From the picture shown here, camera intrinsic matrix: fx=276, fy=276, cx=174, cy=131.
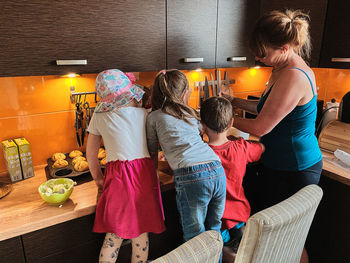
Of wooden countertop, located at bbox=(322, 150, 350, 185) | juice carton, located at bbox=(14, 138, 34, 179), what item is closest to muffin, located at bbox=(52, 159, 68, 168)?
juice carton, located at bbox=(14, 138, 34, 179)

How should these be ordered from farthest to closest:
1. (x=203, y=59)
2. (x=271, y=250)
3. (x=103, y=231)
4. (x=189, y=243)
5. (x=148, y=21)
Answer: (x=203, y=59)
(x=148, y=21)
(x=103, y=231)
(x=271, y=250)
(x=189, y=243)

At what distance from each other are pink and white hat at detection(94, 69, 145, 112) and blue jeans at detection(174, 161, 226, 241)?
389 mm

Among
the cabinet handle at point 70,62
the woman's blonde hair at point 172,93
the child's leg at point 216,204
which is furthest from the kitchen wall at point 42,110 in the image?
the child's leg at point 216,204

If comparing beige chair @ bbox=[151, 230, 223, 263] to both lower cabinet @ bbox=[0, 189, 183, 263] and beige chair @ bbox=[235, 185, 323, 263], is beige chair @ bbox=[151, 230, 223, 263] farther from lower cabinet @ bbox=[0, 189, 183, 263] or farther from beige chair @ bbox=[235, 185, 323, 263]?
lower cabinet @ bbox=[0, 189, 183, 263]

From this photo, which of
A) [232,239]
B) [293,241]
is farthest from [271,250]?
[232,239]

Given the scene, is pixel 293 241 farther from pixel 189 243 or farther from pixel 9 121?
pixel 9 121

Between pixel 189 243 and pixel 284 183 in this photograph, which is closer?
pixel 189 243

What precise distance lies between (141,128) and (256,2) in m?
1.09

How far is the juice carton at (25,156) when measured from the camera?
53.6 inches

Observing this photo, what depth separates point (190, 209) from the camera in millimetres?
1229

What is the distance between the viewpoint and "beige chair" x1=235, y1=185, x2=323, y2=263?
84 cm

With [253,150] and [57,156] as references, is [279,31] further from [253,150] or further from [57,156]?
[57,156]

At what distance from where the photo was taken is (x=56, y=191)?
1.19 meters

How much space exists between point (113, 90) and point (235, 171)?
685 mm
